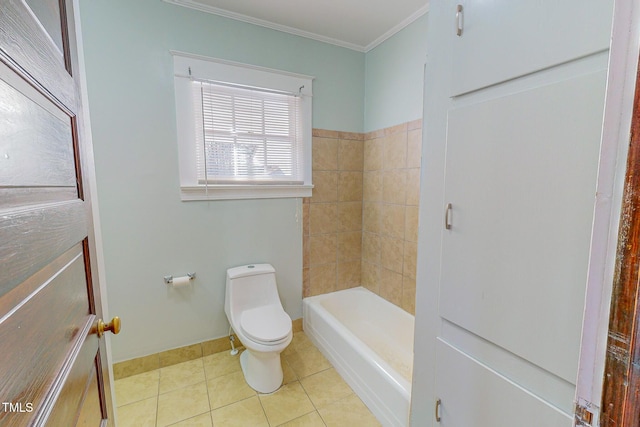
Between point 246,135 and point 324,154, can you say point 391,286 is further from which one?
point 246,135

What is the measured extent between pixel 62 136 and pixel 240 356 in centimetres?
202

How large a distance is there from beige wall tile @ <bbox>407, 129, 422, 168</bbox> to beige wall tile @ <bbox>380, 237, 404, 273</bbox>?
62 cm

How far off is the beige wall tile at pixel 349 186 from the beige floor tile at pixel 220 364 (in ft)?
5.11

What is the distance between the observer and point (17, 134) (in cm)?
42

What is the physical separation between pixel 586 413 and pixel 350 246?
2293 mm

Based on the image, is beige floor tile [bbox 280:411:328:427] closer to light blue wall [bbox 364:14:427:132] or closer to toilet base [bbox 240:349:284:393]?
toilet base [bbox 240:349:284:393]

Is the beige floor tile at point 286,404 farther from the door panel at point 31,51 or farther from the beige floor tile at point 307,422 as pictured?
the door panel at point 31,51

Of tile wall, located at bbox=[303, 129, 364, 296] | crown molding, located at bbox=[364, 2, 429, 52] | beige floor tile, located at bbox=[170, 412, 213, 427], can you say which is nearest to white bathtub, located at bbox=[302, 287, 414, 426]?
tile wall, located at bbox=[303, 129, 364, 296]

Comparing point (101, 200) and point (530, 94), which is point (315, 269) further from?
point (530, 94)

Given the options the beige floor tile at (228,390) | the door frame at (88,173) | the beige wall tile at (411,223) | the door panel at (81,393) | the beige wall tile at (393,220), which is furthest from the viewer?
the beige wall tile at (393,220)

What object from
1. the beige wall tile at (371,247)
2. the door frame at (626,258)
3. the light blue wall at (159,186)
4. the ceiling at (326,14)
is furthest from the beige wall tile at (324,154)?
the door frame at (626,258)

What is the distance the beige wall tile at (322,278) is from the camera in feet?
8.39

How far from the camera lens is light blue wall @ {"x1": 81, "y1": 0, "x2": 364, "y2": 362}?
1776 millimetres

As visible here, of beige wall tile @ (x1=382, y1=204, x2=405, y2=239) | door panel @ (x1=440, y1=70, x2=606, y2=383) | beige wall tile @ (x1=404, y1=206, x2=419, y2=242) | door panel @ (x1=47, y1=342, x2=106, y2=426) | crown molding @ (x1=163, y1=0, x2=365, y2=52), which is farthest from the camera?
beige wall tile @ (x1=382, y1=204, x2=405, y2=239)
